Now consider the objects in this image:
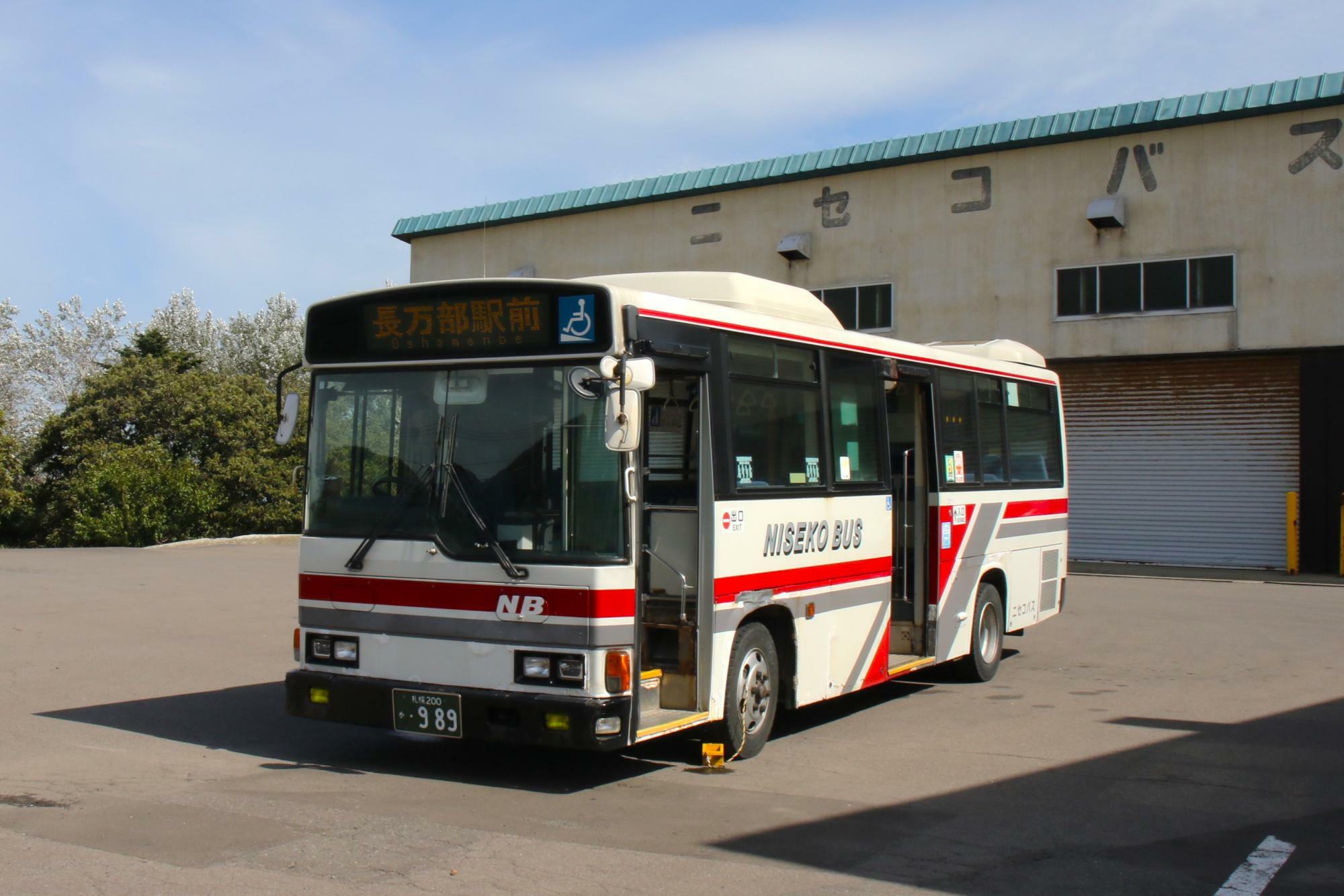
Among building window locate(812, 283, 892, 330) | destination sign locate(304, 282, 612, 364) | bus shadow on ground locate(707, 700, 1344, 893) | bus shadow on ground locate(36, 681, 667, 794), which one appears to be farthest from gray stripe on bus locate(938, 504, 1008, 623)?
building window locate(812, 283, 892, 330)

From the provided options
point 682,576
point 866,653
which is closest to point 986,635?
point 866,653

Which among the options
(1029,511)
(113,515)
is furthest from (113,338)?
(1029,511)

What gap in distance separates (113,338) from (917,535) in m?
77.7

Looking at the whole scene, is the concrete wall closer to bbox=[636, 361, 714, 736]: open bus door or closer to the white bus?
the white bus

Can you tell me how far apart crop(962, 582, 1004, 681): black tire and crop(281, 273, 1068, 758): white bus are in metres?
2.46

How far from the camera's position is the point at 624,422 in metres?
7.09

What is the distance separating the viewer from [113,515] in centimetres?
3322

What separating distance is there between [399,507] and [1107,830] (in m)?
4.40

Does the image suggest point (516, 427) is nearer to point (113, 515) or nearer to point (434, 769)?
point (434, 769)

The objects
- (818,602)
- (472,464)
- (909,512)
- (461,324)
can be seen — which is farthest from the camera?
(909,512)

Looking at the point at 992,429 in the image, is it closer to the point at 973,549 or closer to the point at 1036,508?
the point at 973,549

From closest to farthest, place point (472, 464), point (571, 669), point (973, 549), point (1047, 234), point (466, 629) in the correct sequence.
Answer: point (571, 669)
point (466, 629)
point (472, 464)
point (973, 549)
point (1047, 234)

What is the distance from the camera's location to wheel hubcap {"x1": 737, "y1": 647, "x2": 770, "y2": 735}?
8.48m

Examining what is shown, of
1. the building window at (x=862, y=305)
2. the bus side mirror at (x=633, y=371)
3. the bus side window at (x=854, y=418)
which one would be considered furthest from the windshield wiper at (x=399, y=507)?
the building window at (x=862, y=305)
